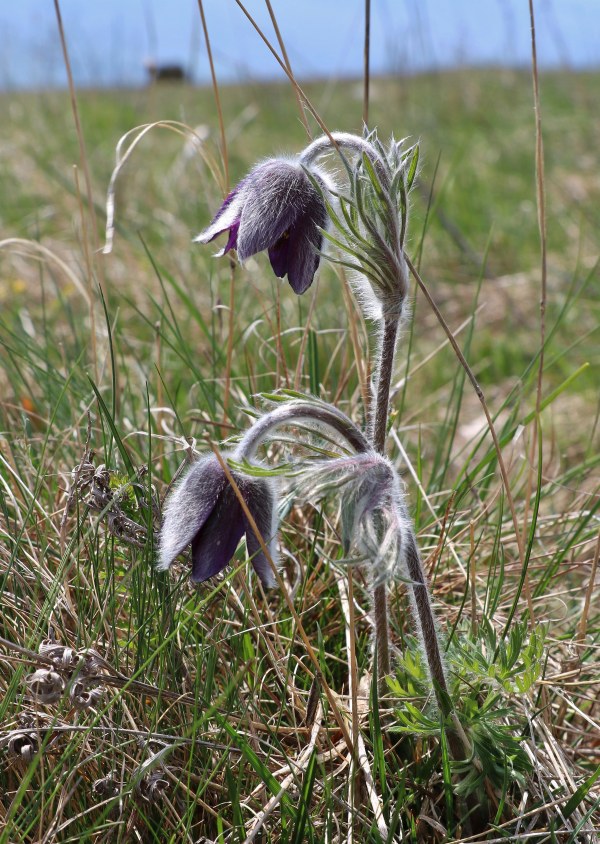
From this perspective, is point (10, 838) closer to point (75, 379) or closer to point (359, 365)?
point (359, 365)

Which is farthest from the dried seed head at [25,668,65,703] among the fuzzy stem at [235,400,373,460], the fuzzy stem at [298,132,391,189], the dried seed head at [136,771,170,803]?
the fuzzy stem at [298,132,391,189]

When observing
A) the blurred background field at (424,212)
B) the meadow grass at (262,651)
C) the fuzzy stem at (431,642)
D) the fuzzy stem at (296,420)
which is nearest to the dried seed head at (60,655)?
the meadow grass at (262,651)

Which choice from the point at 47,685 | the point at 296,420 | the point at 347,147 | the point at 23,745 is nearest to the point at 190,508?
the point at 296,420

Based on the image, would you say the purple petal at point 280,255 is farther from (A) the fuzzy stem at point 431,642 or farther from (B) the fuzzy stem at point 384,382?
(A) the fuzzy stem at point 431,642

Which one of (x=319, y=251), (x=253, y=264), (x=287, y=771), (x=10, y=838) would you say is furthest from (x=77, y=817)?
(x=253, y=264)

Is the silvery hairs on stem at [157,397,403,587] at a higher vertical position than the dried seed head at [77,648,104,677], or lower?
higher

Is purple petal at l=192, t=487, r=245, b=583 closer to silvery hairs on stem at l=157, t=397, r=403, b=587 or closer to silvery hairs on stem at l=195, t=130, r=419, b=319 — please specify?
silvery hairs on stem at l=157, t=397, r=403, b=587

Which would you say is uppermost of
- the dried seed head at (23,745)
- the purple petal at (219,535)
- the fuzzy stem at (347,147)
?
the fuzzy stem at (347,147)
